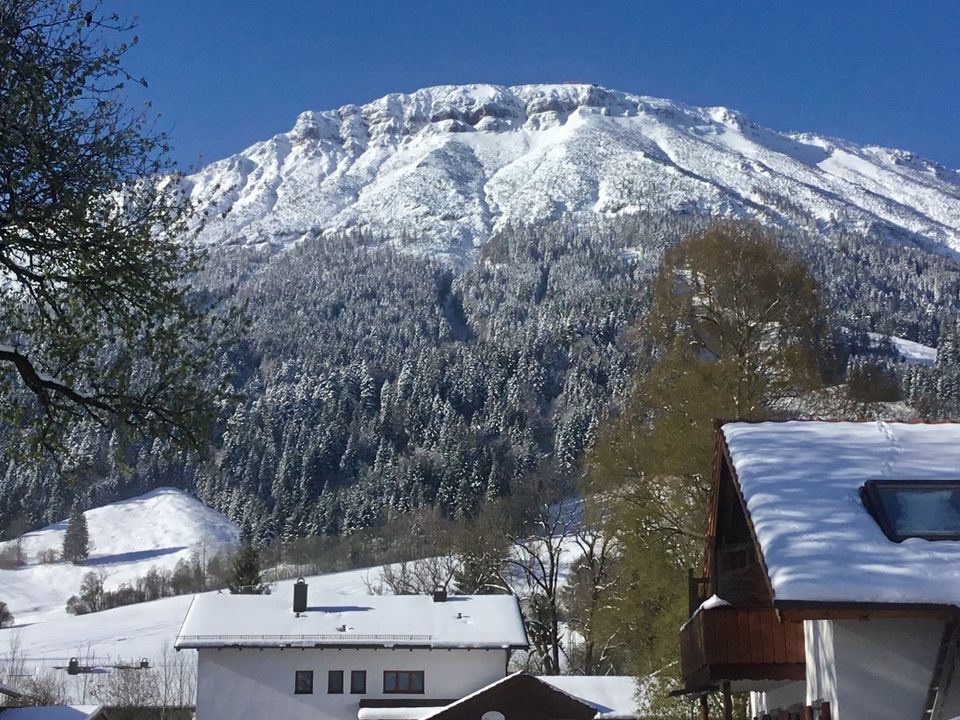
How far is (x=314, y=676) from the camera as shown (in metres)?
39.0

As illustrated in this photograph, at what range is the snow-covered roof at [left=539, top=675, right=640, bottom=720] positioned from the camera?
1363 inches

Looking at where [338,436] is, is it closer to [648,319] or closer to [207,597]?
[207,597]

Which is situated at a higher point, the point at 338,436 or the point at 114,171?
the point at 338,436

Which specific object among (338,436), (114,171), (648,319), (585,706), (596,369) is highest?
(596,369)

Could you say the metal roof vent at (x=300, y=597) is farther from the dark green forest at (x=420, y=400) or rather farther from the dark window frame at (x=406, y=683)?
the dark green forest at (x=420, y=400)

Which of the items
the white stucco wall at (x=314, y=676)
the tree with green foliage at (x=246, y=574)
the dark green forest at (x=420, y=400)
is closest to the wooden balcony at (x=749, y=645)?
the white stucco wall at (x=314, y=676)

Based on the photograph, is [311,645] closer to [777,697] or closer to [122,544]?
[777,697]

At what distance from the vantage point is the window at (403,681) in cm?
3875

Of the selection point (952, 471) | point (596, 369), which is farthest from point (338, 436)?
point (952, 471)

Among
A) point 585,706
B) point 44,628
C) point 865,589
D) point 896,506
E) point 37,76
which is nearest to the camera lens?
point 37,76

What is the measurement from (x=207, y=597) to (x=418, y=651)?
9.03 m

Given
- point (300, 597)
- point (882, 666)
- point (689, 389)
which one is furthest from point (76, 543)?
point (882, 666)

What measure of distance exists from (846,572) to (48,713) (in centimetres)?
3052

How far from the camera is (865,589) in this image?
411 inches
